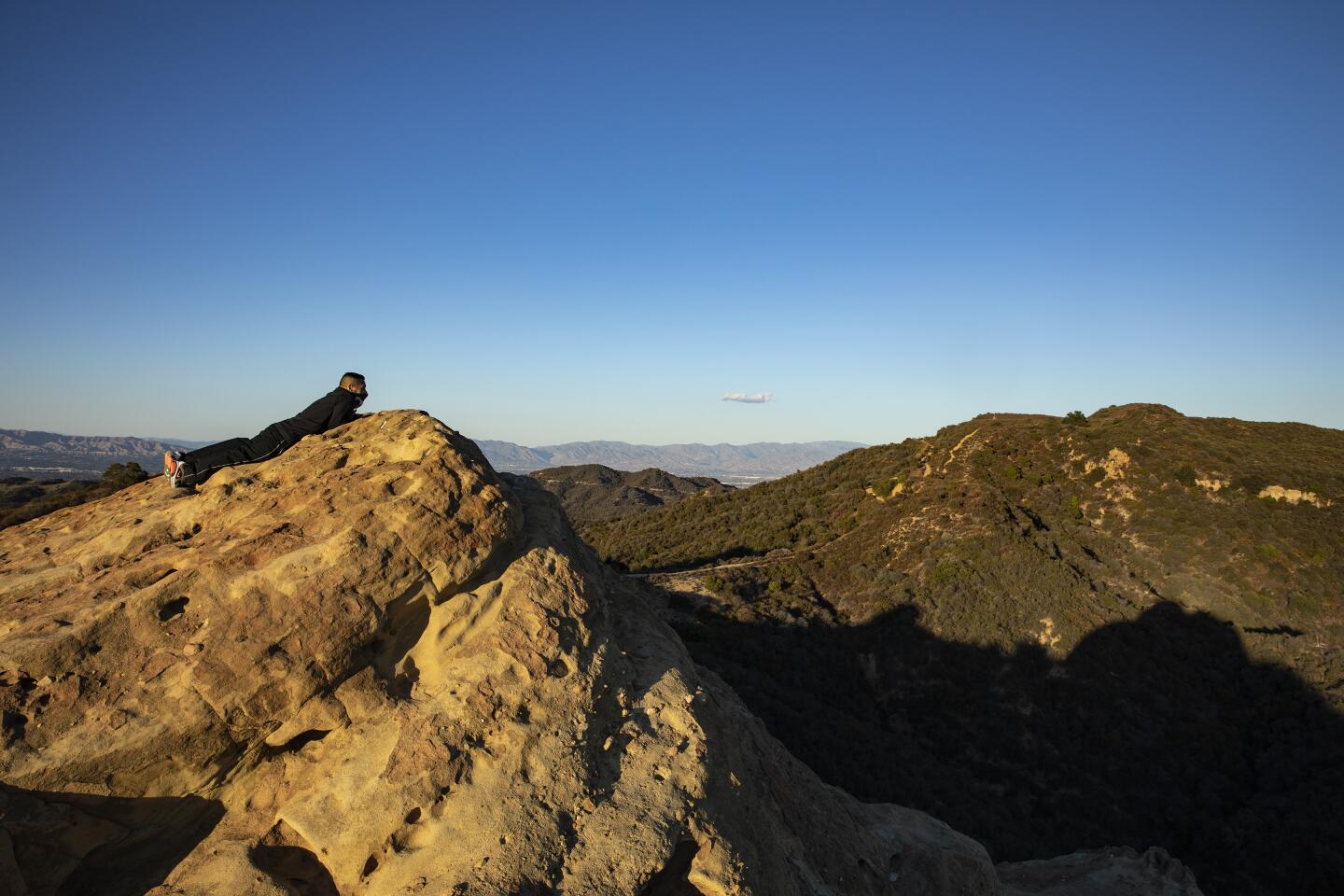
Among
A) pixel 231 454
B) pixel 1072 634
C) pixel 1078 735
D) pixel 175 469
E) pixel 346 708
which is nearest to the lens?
pixel 346 708

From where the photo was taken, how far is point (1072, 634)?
26.0m

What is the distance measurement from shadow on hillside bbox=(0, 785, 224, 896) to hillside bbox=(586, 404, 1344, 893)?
51.0ft

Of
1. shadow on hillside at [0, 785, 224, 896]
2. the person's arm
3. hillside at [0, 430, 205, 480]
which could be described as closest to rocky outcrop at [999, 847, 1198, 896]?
shadow on hillside at [0, 785, 224, 896]

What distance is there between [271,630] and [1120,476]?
37237 mm

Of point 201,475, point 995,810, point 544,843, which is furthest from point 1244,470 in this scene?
point 201,475

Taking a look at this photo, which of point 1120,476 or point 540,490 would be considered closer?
point 540,490

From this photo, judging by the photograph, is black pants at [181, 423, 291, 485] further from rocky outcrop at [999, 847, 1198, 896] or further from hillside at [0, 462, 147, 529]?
rocky outcrop at [999, 847, 1198, 896]

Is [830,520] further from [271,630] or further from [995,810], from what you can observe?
[271,630]

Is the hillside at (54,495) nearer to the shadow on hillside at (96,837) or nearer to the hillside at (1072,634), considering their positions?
the shadow on hillside at (96,837)

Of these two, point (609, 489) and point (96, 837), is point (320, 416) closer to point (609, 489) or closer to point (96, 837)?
point (96, 837)

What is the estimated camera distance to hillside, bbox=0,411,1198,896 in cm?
515

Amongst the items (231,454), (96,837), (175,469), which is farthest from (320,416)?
(96,837)

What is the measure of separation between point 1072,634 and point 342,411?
27483 mm

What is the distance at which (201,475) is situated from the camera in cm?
757
